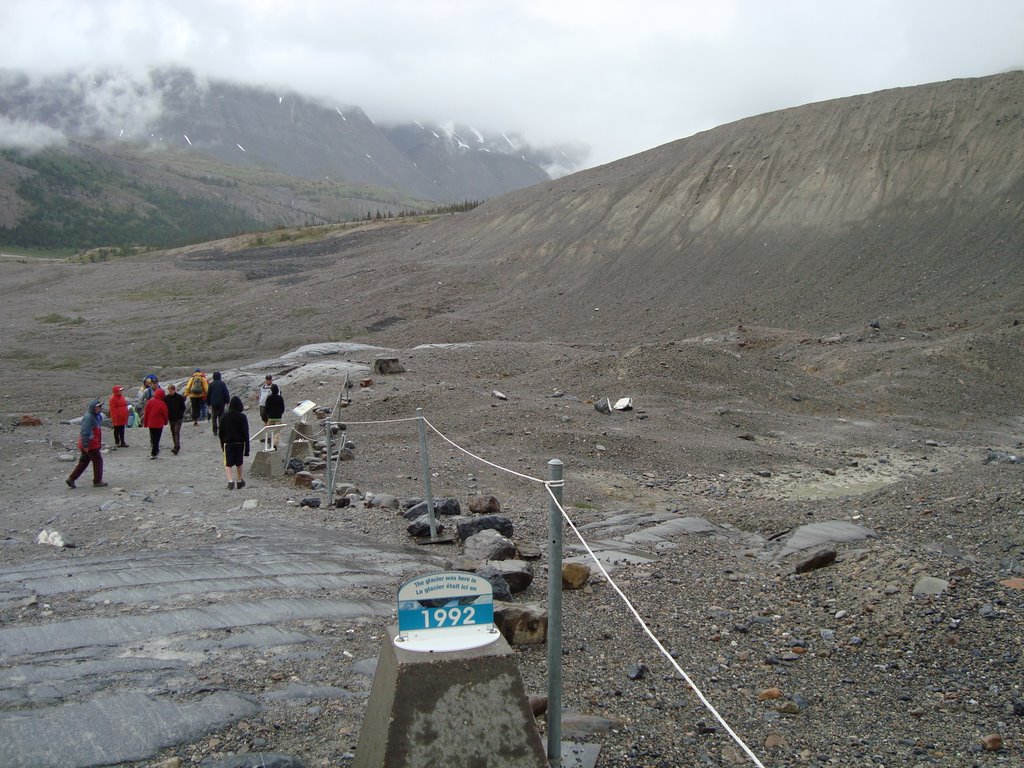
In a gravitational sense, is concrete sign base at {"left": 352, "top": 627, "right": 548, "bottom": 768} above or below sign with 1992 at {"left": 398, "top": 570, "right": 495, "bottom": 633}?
below

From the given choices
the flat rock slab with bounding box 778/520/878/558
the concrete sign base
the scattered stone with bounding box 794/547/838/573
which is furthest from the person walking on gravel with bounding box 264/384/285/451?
the concrete sign base

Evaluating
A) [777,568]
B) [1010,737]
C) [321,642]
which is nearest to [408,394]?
[777,568]

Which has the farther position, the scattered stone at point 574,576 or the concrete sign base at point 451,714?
the scattered stone at point 574,576

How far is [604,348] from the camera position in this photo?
2923cm

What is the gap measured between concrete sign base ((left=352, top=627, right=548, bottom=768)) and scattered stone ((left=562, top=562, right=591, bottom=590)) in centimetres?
333

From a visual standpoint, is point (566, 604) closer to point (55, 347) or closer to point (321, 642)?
point (321, 642)

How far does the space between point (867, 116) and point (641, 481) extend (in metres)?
38.0

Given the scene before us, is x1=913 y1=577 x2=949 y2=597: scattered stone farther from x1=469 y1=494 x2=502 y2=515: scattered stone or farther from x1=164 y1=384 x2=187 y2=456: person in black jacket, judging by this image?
Result: x1=164 y1=384 x2=187 y2=456: person in black jacket

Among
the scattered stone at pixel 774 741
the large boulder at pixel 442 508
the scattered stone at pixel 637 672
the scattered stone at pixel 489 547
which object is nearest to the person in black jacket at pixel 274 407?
the large boulder at pixel 442 508

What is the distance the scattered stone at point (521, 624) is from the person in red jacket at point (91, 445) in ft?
27.2

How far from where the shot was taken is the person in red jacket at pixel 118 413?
1467cm

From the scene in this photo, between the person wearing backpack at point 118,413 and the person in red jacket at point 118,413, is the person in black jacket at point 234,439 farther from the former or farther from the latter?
the person in red jacket at point 118,413

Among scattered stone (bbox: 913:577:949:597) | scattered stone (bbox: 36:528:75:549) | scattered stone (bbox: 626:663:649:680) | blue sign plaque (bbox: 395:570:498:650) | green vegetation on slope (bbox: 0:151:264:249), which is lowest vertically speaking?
scattered stone (bbox: 626:663:649:680)

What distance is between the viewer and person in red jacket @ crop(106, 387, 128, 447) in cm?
1467
